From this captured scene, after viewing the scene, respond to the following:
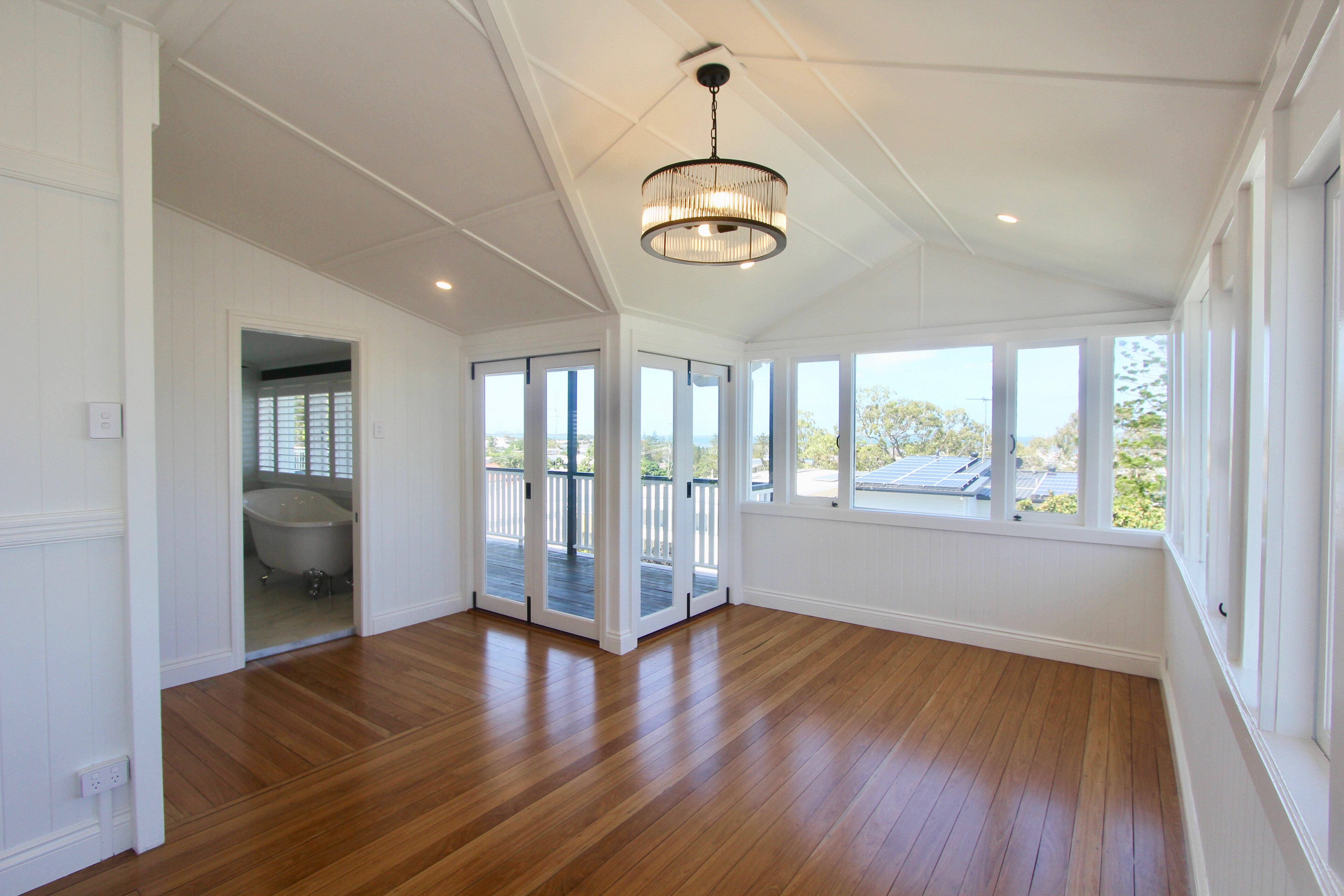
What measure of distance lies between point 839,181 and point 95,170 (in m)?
3.17

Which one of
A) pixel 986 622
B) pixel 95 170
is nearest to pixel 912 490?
pixel 986 622

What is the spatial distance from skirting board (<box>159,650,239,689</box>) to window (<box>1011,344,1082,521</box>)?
16.8ft

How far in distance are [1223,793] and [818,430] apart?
355 cm

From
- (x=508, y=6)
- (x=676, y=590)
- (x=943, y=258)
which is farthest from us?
(x=676, y=590)

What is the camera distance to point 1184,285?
10.7ft

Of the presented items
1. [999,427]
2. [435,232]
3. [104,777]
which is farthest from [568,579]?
[999,427]

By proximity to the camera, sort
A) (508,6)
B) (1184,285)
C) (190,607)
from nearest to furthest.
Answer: (508,6), (1184,285), (190,607)

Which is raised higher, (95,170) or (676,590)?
(95,170)

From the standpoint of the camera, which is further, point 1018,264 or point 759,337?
point 759,337

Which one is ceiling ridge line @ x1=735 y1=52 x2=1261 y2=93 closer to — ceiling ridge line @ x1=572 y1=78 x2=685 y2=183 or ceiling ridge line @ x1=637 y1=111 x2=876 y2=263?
ceiling ridge line @ x1=572 y1=78 x2=685 y2=183

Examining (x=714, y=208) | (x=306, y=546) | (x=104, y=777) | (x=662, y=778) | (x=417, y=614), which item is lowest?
(x=662, y=778)

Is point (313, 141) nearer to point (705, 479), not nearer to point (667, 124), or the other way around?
point (667, 124)

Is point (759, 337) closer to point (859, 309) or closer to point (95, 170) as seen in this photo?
point (859, 309)

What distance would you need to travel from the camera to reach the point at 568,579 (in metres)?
4.64
